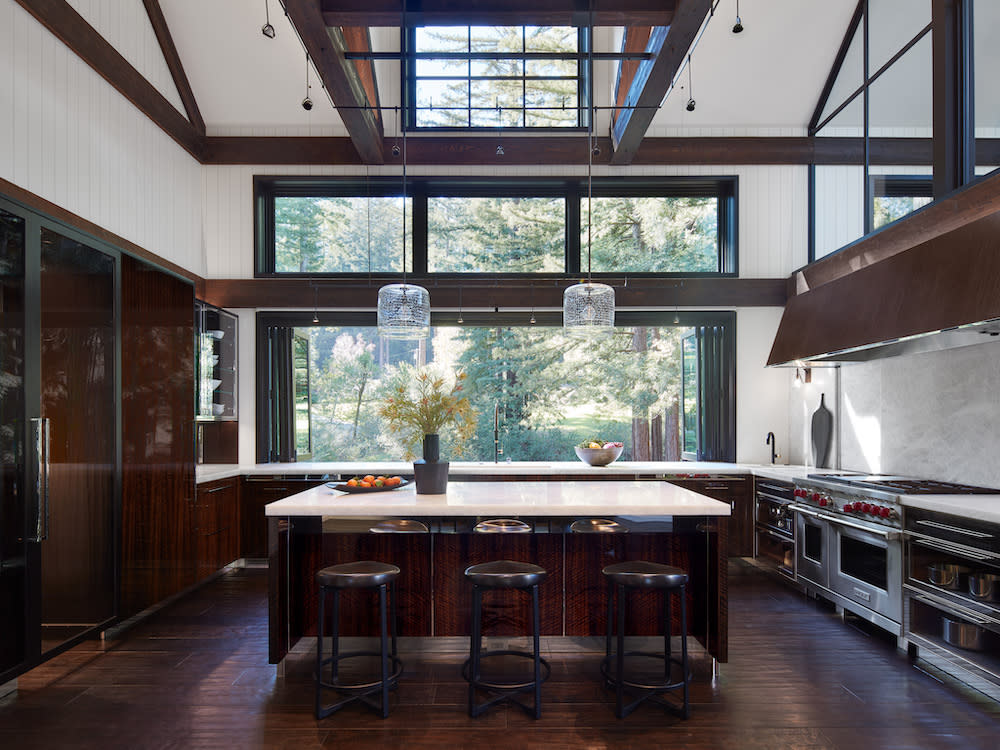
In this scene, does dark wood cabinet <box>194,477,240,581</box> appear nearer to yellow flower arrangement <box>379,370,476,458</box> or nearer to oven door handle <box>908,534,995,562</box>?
yellow flower arrangement <box>379,370,476,458</box>

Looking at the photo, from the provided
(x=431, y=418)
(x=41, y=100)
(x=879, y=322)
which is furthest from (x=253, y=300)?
(x=879, y=322)

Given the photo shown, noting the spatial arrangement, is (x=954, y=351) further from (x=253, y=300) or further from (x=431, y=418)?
(x=253, y=300)

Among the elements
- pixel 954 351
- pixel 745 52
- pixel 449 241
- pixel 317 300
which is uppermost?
pixel 745 52

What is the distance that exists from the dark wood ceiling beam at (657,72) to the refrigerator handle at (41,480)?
4048 millimetres

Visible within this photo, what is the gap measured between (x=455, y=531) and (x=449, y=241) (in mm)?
3559

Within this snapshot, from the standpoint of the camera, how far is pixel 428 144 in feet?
20.0

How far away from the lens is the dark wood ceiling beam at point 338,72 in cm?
370

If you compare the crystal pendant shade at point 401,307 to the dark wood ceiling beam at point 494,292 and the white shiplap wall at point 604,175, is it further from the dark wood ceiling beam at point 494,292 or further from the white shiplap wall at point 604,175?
the white shiplap wall at point 604,175

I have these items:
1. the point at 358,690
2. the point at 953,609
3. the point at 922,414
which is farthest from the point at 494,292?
the point at 953,609

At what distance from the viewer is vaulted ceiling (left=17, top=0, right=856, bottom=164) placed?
3.85 metres

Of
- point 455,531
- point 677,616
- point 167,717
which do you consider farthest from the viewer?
point 677,616

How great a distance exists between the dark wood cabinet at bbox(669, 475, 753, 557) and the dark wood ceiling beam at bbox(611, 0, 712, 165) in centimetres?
302

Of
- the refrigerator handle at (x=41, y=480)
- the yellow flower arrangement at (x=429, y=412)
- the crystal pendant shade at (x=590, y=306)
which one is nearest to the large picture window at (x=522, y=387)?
the crystal pendant shade at (x=590, y=306)

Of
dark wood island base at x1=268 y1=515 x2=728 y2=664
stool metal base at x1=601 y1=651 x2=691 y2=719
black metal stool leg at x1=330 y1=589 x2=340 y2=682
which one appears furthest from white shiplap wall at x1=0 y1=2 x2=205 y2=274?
stool metal base at x1=601 y1=651 x2=691 y2=719
